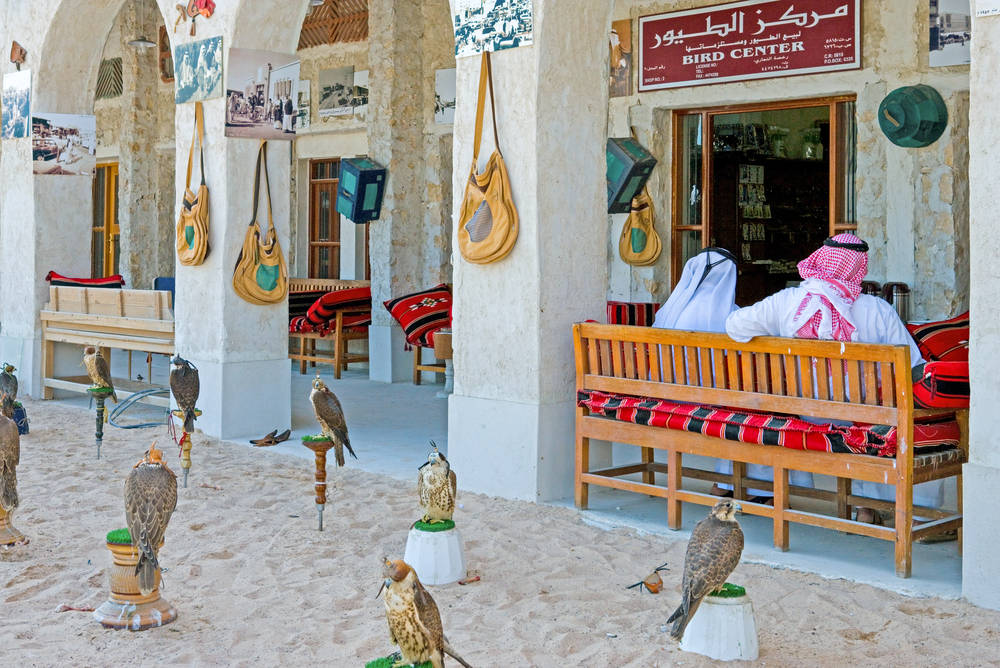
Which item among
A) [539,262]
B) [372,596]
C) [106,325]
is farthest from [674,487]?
[106,325]

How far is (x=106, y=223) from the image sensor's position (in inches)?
647

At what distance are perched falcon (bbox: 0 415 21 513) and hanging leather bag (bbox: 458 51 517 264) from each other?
7.79 ft

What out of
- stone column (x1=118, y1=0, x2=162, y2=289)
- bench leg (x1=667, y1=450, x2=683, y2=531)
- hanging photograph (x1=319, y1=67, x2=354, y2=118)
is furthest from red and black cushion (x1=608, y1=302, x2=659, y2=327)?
stone column (x1=118, y1=0, x2=162, y2=289)

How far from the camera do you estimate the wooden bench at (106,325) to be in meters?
8.26

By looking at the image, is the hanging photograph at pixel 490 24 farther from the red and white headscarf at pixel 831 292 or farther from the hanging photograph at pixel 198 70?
the hanging photograph at pixel 198 70

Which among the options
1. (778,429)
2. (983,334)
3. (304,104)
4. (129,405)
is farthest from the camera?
(304,104)

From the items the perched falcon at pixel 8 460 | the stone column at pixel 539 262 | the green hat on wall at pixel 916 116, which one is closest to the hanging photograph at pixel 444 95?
the green hat on wall at pixel 916 116

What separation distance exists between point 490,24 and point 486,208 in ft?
3.12

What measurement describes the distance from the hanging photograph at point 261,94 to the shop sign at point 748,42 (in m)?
2.93

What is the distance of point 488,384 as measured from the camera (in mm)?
5969

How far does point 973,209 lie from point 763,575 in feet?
5.20

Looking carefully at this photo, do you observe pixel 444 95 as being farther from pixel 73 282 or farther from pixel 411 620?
pixel 411 620

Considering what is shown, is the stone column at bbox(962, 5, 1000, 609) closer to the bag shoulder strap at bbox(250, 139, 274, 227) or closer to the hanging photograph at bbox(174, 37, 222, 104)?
the bag shoulder strap at bbox(250, 139, 274, 227)

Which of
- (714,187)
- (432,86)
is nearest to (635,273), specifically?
(714,187)
